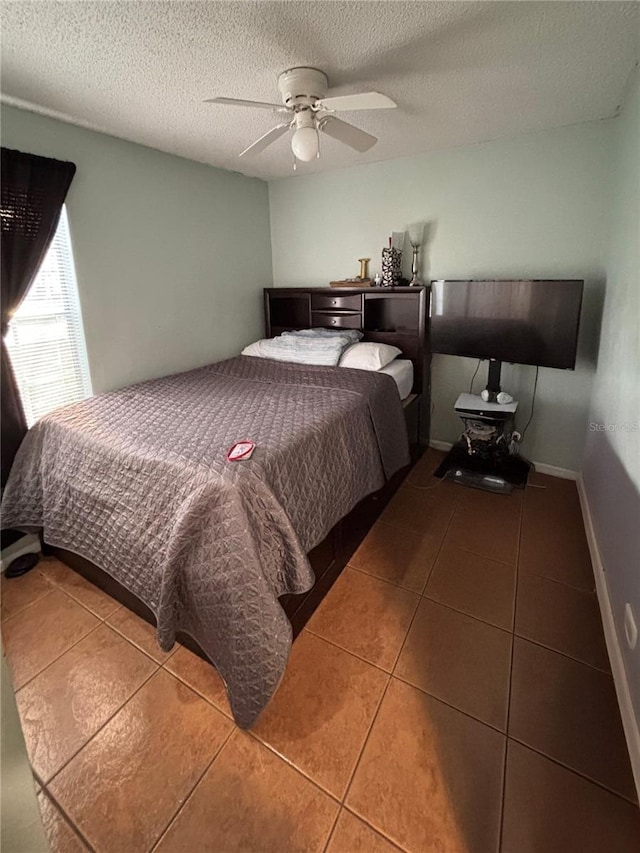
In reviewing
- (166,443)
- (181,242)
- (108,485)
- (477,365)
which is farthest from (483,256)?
(108,485)

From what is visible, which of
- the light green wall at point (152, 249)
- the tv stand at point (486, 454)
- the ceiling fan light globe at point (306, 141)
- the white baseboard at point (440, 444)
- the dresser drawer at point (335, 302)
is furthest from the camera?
the white baseboard at point (440, 444)

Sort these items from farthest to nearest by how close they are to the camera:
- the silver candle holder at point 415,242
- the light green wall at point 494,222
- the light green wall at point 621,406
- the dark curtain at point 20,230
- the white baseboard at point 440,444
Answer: the white baseboard at point 440,444 < the silver candle holder at point 415,242 < the light green wall at point 494,222 < the dark curtain at point 20,230 < the light green wall at point 621,406

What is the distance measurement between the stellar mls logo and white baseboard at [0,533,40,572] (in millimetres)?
2921

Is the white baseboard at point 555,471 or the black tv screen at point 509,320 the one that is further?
the white baseboard at point 555,471

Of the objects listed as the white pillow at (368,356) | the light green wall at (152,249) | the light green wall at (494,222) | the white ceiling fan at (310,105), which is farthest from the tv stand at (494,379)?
the light green wall at (152,249)

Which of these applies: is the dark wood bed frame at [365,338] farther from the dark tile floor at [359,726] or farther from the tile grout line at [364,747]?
the tile grout line at [364,747]

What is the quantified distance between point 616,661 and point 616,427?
0.98 meters

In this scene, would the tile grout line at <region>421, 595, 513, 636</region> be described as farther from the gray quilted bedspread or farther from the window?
the window

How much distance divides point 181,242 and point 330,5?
1.85m

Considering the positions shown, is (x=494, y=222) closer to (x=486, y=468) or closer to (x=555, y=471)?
(x=486, y=468)

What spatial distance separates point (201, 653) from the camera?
1.56m

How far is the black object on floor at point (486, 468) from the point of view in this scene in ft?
8.86

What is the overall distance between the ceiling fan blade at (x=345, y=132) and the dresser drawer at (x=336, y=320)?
51.5 inches

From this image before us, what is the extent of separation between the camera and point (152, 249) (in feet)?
8.59
